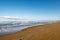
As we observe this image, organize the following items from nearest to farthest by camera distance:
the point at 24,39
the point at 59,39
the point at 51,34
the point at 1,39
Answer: the point at 59,39 → the point at 51,34 → the point at 24,39 → the point at 1,39

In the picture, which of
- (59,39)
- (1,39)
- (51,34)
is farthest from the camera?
(1,39)

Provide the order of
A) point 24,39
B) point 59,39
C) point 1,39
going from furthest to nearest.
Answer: point 1,39 → point 24,39 → point 59,39

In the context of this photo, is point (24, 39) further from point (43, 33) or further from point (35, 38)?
point (43, 33)

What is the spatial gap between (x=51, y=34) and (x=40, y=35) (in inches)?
38.4

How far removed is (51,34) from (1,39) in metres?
6.65

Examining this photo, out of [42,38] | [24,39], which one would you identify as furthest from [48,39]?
[24,39]

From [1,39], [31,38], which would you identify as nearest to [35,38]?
[31,38]

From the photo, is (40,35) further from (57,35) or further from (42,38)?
(57,35)

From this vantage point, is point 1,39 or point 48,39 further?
point 1,39

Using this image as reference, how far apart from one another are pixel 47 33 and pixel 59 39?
135 centimetres

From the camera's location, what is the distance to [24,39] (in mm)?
11445

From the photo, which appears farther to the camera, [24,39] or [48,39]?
[24,39]

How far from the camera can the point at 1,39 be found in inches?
578

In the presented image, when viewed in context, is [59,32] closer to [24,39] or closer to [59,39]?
[59,39]
